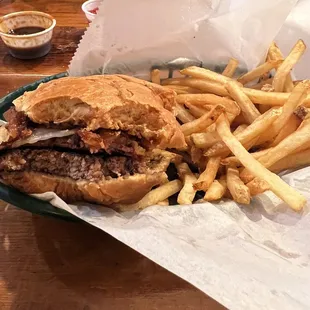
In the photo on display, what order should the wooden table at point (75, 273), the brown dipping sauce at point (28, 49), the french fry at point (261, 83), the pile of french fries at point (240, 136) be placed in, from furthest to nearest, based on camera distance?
the brown dipping sauce at point (28, 49), the french fry at point (261, 83), the pile of french fries at point (240, 136), the wooden table at point (75, 273)

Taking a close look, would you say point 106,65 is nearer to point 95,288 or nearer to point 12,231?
point 12,231

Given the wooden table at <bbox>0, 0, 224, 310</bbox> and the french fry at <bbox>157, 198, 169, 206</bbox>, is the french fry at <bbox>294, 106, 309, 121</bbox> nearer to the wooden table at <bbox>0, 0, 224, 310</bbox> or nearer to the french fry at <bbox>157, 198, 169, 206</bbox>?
the french fry at <bbox>157, 198, 169, 206</bbox>

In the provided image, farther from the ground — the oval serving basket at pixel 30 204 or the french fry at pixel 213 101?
the french fry at pixel 213 101

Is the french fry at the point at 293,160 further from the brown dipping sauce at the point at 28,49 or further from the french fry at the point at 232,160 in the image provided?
the brown dipping sauce at the point at 28,49

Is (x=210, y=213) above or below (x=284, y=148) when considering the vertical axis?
below

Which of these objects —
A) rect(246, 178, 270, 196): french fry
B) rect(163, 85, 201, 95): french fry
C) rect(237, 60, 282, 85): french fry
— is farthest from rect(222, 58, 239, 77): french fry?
rect(246, 178, 270, 196): french fry

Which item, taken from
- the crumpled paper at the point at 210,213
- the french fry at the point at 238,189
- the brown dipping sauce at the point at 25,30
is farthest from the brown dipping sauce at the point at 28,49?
the french fry at the point at 238,189

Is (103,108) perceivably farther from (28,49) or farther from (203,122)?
(28,49)

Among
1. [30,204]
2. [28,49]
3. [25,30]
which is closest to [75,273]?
[30,204]

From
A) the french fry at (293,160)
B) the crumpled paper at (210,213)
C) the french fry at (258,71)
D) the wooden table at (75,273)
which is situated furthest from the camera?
the french fry at (258,71)
